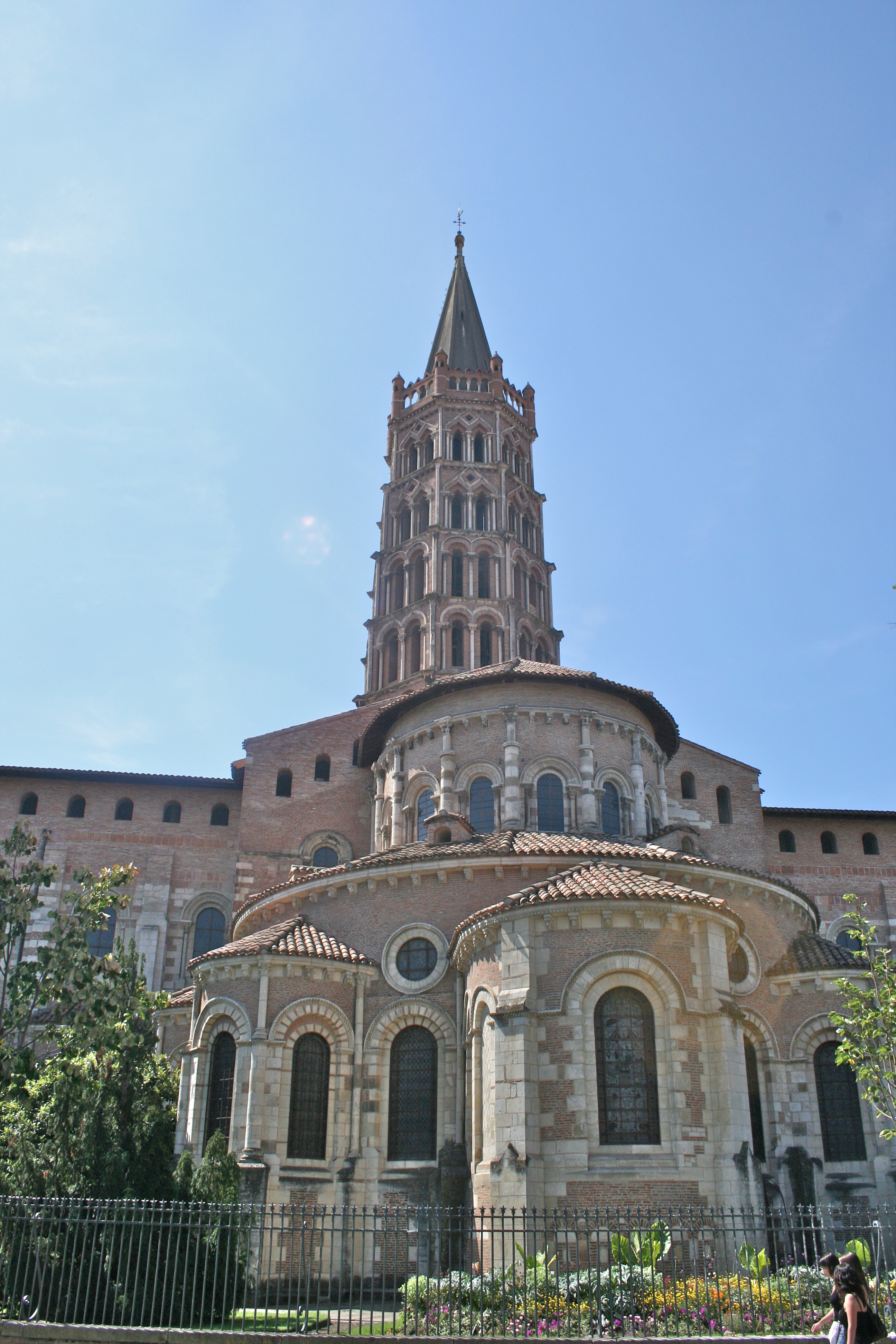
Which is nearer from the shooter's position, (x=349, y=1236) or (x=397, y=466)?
(x=349, y=1236)

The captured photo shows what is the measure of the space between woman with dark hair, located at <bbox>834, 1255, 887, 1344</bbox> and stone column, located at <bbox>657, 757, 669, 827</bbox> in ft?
68.4

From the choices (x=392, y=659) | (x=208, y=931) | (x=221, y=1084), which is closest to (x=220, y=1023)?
(x=221, y=1084)

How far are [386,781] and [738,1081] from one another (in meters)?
16.3

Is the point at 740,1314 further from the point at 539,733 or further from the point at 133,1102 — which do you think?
the point at 539,733

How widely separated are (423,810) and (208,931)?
10.6 m

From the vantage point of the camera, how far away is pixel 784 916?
84.8 feet

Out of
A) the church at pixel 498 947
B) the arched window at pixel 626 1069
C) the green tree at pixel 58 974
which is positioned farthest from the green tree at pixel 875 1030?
the green tree at pixel 58 974

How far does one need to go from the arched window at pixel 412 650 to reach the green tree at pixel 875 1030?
28534mm

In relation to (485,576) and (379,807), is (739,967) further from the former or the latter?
(485,576)

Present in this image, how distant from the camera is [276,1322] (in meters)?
14.1

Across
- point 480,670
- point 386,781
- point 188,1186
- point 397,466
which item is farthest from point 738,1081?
point 397,466

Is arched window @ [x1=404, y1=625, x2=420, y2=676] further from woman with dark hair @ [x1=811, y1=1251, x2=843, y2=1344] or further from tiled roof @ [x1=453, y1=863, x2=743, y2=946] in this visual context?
woman with dark hair @ [x1=811, y1=1251, x2=843, y2=1344]

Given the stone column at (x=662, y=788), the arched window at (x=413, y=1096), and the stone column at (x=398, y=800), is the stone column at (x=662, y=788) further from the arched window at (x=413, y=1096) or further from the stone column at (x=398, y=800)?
the arched window at (x=413, y=1096)

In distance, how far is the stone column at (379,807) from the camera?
3256cm
